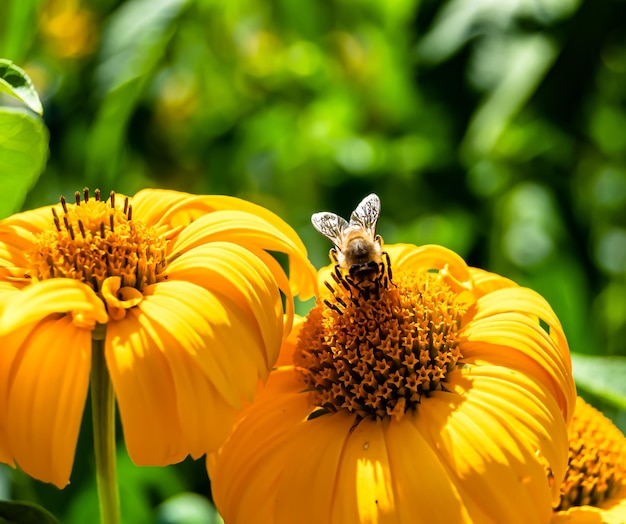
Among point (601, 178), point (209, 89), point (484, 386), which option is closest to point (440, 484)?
point (484, 386)

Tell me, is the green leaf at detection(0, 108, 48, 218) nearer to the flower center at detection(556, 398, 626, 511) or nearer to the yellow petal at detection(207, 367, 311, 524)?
the yellow petal at detection(207, 367, 311, 524)

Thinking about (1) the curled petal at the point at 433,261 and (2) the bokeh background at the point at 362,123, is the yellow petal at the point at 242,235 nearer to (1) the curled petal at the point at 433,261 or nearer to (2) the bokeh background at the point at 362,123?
(1) the curled petal at the point at 433,261

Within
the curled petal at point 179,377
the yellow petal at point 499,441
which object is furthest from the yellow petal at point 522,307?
the curled petal at point 179,377

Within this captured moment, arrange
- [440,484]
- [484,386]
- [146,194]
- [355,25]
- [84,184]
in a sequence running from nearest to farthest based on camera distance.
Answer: [440,484] < [484,386] < [146,194] < [84,184] < [355,25]

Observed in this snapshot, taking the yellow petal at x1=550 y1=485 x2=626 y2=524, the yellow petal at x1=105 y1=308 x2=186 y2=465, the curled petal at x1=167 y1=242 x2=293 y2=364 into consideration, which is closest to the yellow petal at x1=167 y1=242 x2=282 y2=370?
the curled petal at x1=167 y1=242 x2=293 y2=364

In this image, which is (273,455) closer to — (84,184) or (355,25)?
(84,184)

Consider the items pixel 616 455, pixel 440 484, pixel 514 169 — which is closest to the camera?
pixel 440 484

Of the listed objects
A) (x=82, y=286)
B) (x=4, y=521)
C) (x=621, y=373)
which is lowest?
(x=4, y=521)
